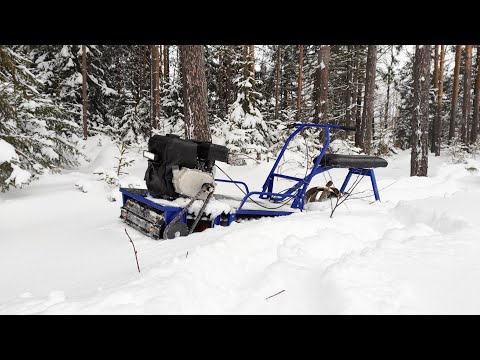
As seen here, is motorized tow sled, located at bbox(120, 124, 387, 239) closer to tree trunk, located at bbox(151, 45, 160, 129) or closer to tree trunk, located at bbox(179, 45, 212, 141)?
tree trunk, located at bbox(179, 45, 212, 141)

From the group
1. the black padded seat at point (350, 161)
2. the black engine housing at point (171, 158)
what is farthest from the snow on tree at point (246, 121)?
the black engine housing at point (171, 158)

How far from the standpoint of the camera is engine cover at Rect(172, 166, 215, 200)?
479 centimetres

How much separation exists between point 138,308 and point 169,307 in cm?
16

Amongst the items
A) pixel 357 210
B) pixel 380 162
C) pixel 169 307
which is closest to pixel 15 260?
pixel 169 307

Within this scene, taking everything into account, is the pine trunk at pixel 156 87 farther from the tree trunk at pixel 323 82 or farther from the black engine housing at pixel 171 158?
the black engine housing at pixel 171 158

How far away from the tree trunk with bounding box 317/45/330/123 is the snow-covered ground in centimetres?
738

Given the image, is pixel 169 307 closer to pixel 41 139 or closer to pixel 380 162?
pixel 380 162

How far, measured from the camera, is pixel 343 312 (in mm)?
1973

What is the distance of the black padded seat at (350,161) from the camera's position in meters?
5.73

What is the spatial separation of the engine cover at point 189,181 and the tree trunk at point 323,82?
853cm

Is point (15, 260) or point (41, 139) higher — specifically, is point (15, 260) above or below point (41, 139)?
below

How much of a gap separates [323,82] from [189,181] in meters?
9.28

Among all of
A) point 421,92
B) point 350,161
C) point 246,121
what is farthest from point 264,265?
point 246,121

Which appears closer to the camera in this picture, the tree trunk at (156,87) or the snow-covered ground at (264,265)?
the snow-covered ground at (264,265)
